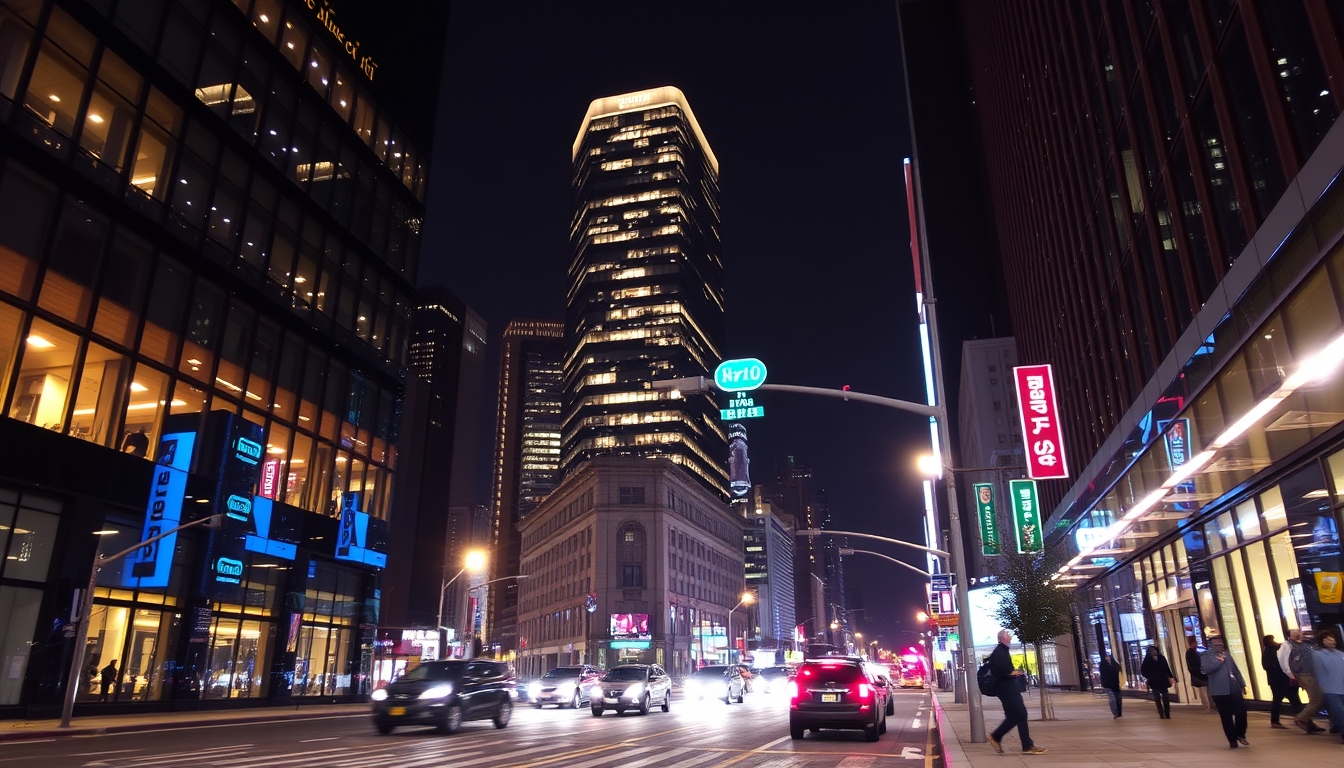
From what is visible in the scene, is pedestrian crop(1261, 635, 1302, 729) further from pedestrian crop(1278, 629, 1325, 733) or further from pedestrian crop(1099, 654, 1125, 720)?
pedestrian crop(1099, 654, 1125, 720)

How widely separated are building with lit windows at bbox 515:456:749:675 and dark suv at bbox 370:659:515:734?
80365 millimetres

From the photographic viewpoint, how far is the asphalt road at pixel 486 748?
1329 cm

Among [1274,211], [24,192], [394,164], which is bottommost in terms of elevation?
[1274,211]

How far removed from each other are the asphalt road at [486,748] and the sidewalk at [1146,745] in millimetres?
1393

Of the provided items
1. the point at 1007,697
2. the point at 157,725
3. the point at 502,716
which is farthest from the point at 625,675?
the point at 1007,697

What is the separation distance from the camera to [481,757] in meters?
14.3

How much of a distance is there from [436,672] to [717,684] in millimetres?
21604

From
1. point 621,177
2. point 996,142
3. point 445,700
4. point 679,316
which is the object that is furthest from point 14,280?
point 621,177

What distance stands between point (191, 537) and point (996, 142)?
5845 cm

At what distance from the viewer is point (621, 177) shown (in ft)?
541

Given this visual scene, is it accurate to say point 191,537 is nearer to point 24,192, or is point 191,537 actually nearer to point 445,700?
point 24,192

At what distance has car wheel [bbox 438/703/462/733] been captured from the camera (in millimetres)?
19703

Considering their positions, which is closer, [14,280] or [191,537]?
[14,280]

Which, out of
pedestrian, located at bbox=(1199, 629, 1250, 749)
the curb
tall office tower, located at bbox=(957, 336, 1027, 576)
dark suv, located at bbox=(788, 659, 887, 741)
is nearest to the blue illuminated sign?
the curb
